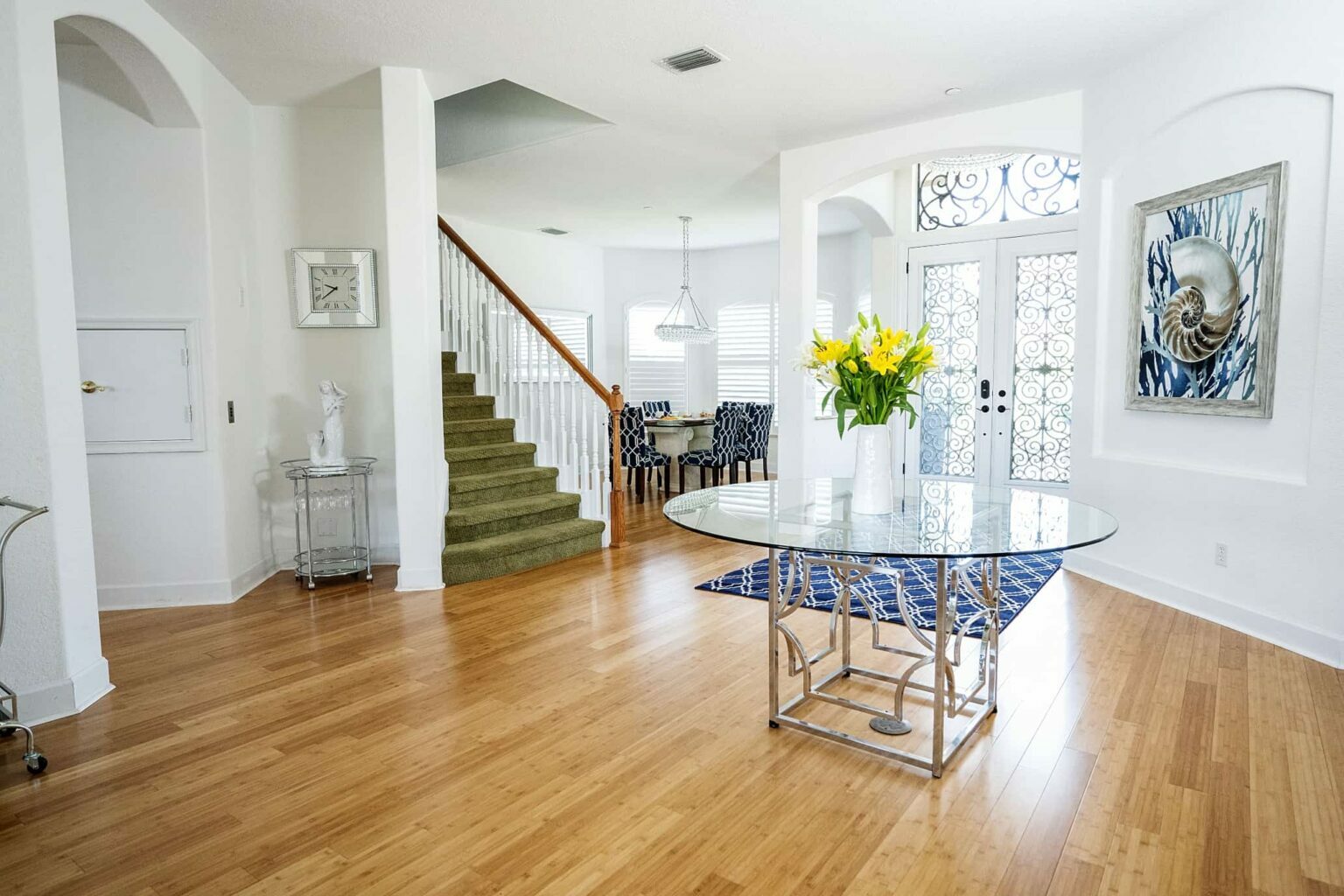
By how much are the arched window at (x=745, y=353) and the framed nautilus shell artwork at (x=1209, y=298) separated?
16.6ft

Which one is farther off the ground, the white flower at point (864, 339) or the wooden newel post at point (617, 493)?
the white flower at point (864, 339)

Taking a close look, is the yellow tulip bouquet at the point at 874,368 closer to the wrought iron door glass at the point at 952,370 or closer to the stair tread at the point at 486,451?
the stair tread at the point at 486,451

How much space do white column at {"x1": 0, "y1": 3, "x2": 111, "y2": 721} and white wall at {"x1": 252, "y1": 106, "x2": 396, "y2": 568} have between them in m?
1.85

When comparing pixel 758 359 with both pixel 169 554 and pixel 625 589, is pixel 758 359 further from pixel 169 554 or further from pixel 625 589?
pixel 169 554

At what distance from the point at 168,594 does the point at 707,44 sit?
3898 mm

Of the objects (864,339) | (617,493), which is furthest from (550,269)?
(864,339)

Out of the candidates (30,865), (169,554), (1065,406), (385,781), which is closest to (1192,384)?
(1065,406)

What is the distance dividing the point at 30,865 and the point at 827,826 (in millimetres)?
1967

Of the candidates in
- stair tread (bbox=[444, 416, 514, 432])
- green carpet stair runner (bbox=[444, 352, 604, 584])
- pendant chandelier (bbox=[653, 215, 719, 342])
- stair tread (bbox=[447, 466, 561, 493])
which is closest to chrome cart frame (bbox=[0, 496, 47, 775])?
green carpet stair runner (bbox=[444, 352, 604, 584])

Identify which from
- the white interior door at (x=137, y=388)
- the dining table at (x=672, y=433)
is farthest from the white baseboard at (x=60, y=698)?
the dining table at (x=672, y=433)

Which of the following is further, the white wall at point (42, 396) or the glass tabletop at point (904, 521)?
the white wall at point (42, 396)

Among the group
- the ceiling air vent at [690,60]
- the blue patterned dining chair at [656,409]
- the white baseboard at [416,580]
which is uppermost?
the ceiling air vent at [690,60]

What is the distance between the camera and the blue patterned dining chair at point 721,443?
739 centimetres

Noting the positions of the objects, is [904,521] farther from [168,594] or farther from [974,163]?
[974,163]
